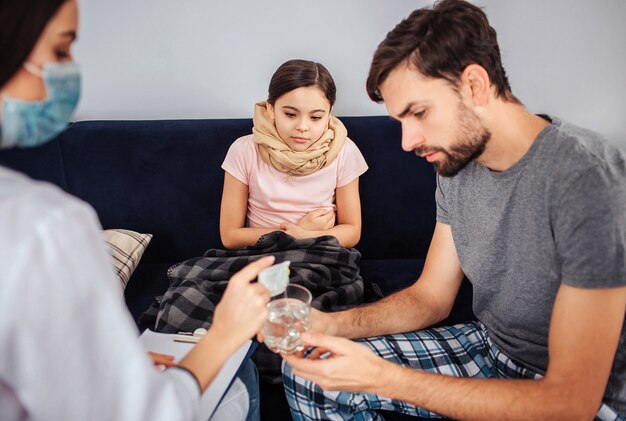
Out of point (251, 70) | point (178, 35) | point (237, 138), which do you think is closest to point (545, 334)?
point (237, 138)

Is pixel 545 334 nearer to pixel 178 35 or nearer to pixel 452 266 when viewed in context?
pixel 452 266

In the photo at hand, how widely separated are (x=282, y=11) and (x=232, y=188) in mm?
780

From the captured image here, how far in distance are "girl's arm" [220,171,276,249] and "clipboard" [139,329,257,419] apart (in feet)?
1.97

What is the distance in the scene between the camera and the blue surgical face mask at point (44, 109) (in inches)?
27.4

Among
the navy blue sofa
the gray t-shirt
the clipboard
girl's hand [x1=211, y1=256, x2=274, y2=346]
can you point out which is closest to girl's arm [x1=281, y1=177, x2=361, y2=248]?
the navy blue sofa

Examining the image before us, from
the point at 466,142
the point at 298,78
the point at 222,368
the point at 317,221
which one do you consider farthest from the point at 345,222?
the point at 222,368

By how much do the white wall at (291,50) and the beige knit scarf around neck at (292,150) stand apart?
342mm

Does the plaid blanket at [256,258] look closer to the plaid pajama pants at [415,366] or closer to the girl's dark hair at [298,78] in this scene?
the plaid pajama pants at [415,366]

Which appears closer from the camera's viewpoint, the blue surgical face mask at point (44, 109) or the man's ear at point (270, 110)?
the blue surgical face mask at point (44, 109)

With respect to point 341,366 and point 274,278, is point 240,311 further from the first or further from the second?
point 341,366

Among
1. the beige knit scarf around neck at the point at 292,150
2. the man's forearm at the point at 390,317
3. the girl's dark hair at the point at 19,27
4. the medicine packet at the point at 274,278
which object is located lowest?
A: the man's forearm at the point at 390,317

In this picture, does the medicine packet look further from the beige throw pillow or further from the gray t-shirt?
the beige throw pillow

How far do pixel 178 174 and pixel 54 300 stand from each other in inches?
57.6

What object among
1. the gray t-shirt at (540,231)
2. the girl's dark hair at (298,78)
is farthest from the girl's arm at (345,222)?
the gray t-shirt at (540,231)
